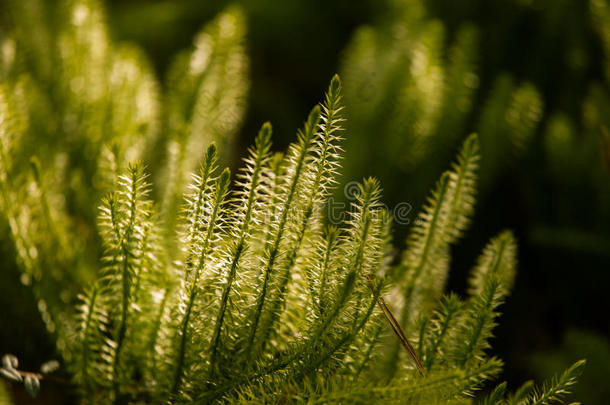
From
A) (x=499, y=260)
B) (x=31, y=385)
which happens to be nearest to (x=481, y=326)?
(x=499, y=260)

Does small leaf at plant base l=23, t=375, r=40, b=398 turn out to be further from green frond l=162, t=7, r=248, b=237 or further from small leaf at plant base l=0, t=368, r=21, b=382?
green frond l=162, t=7, r=248, b=237

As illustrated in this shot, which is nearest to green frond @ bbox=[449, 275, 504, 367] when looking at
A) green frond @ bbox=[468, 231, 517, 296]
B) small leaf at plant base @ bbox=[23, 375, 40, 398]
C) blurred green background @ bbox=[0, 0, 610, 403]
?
green frond @ bbox=[468, 231, 517, 296]

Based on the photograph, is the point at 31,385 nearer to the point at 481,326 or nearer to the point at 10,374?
the point at 10,374

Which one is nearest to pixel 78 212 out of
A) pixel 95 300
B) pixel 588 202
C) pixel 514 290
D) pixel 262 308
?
pixel 95 300

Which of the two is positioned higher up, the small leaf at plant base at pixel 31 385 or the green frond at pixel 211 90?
the green frond at pixel 211 90

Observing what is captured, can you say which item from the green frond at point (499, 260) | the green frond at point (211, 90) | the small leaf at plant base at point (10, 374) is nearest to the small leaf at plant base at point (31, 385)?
the small leaf at plant base at point (10, 374)

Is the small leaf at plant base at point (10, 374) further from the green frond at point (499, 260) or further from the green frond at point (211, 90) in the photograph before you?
the green frond at point (499, 260)
